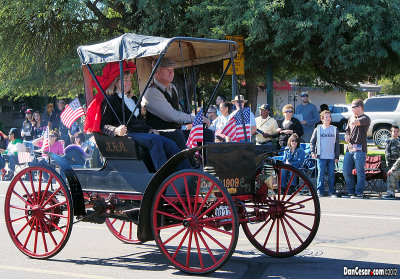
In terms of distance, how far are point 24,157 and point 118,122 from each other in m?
11.5

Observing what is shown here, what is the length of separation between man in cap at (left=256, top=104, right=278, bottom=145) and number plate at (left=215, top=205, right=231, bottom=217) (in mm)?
8811

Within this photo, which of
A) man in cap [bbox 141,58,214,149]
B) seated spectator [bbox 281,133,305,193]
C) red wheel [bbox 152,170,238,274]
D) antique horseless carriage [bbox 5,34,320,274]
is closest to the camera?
red wheel [bbox 152,170,238,274]

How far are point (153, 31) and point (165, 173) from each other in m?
10.7

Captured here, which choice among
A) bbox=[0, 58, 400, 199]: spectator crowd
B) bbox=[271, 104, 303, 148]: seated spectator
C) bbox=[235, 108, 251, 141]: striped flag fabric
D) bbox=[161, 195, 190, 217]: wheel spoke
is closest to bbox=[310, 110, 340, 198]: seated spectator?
bbox=[0, 58, 400, 199]: spectator crowd

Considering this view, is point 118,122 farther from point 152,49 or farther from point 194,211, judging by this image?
point 194,211

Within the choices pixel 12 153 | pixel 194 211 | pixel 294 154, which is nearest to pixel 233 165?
pixel 194 211

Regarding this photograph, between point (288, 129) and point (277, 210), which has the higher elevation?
point (288, 129)

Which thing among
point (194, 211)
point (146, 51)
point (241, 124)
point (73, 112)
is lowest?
point (194, 211)

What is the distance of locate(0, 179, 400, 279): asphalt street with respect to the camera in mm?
6527

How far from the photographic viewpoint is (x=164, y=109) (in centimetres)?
736

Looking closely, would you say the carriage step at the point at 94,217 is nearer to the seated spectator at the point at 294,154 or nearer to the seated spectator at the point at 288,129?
the seated spectator at the point at 294,154

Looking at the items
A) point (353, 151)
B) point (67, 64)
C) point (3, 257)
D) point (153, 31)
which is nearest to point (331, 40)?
point (353, 151)

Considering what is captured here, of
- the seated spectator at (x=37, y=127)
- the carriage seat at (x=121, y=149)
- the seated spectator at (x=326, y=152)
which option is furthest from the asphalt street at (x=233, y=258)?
the seated spectator at (x=37, y=127)

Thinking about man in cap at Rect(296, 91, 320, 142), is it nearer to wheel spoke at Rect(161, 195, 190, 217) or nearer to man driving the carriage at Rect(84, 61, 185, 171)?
man driving the carriage at Rect(84, 61, 185, 171)
